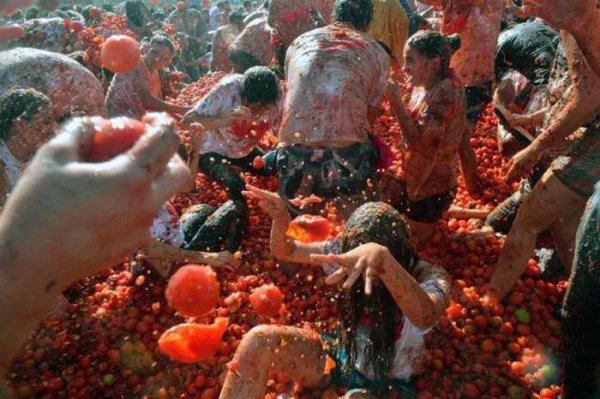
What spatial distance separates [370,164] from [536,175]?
1.40 m

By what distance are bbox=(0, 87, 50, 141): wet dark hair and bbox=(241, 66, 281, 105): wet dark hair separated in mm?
1908

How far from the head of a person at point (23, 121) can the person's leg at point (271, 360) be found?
223 centimetres

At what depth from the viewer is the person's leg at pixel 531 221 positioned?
3.16 metres

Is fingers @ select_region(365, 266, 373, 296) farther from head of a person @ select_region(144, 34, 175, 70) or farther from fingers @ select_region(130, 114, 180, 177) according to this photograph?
head of a person @ select_region(144, 34, 175, 70)

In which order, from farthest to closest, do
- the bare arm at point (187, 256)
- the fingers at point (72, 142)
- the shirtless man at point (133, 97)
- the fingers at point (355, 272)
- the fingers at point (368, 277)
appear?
the shirtless man at point (133, 97) → the bare arm at point (187, 256) → the fingers at point (355, 272) → the fingers at point (368, 277) → the fingers at point (72, 142)

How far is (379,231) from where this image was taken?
2477mm

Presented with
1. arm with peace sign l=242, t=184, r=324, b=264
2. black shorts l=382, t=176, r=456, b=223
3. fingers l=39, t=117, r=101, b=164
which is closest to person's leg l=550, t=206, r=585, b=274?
black shorts l=382, t=176, r=456, b=223

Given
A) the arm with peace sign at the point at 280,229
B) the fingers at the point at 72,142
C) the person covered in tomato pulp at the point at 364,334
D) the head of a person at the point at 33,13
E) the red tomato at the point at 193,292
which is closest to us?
the fingers at the point at 72,142

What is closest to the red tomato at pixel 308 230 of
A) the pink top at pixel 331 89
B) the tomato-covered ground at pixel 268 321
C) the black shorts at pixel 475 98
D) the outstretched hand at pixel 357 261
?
the tomato-covered ground at pixel 268 321

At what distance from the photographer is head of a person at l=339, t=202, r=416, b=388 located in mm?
2490

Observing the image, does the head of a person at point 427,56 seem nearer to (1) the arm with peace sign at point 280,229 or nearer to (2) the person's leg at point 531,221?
(2) the person's leg at point 531,221

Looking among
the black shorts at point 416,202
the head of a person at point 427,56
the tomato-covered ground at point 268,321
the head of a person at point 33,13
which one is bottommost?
the head of a person at point 33,13

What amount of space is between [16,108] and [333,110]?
2405 mm

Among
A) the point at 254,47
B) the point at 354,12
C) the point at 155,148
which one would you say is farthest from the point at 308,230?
the point at 254,47
